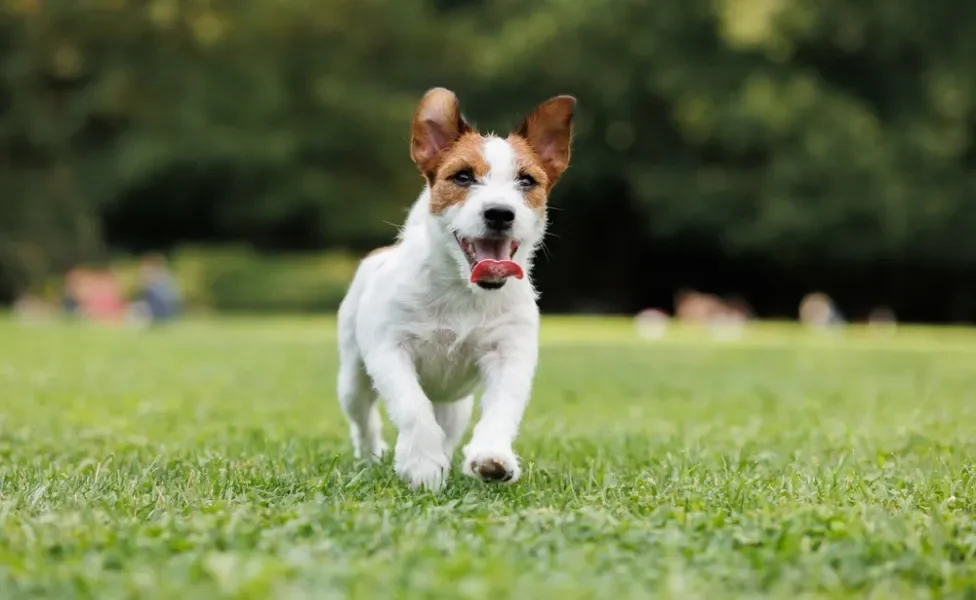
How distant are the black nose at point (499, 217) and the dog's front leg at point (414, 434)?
79 cm

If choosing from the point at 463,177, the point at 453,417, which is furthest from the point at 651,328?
the point at 463,177

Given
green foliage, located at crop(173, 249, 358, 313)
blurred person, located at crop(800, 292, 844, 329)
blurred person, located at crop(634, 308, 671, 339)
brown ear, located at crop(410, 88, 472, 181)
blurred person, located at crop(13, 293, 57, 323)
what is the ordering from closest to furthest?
brown ear, located at crop(410, 88, 472, 181), blurred person, located at crop(634, 308, 671, 339), blurred person, located at crop(13, 293, 57, 323), blurred person, located at crop(800, 292, 844, 329), green foliage, located at crop(173, 249, 358, 313)

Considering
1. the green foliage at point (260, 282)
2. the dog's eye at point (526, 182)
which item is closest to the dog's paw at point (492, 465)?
the dog's eye at point (526, 182)

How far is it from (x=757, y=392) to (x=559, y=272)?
33.4m

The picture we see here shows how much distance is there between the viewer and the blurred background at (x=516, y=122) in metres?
36.0

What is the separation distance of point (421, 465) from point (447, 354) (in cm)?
68

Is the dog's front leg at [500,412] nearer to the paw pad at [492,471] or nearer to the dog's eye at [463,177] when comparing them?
the paw pad at [492,471]

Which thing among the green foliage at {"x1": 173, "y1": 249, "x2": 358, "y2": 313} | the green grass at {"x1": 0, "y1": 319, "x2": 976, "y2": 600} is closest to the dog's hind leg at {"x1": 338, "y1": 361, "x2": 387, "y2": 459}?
the green grass at {"x1": 0, "y1": 319, "x2": 976, "y2": 600}

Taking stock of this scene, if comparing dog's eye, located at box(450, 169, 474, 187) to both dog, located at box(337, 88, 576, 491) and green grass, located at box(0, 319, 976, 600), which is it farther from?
green grass, located at box(0, 319, 976, 600)

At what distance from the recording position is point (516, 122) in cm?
3938

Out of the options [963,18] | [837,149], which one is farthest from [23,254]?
[963,18]

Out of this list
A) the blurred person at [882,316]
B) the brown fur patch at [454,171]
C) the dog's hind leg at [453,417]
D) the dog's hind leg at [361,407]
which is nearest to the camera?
the brown fur patch at [454,171]

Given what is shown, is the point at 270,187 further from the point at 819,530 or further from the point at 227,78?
the point at 819,530

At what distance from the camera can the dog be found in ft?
16.7
